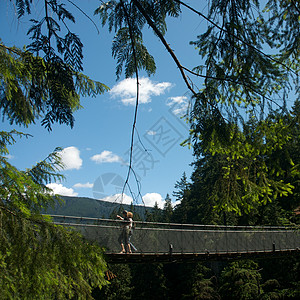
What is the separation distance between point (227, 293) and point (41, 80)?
1683 centimetres

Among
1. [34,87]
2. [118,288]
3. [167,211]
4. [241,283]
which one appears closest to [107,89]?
[34,87]

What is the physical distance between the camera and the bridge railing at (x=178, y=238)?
585cm

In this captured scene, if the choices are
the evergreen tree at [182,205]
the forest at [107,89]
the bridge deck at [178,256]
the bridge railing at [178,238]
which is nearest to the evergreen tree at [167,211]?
the evergreen tree at [182,205]

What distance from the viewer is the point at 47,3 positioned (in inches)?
87.6

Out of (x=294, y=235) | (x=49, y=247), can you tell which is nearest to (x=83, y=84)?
(x=49, y=247)

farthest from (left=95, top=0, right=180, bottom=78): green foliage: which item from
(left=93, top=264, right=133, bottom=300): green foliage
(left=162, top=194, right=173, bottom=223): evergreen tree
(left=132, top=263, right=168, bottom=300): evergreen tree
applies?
(left=162, top=194, right=173, bottom=223): evergreen tree

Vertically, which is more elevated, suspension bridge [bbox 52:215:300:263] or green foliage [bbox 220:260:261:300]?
suspension bridge [bbox 52:215:300:263]

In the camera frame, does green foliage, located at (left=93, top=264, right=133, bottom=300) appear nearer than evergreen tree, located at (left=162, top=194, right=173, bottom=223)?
Yes

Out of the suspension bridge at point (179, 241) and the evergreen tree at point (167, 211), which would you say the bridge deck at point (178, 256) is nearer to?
the suspension bridge at point (179, 241)

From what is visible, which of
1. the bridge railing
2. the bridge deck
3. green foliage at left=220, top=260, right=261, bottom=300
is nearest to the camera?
the bridge railing

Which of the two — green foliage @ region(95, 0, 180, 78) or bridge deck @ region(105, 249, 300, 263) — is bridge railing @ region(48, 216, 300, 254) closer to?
bridge deck @ region(105, 249, 300, 263)

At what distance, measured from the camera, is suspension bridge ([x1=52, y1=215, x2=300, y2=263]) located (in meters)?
5.87

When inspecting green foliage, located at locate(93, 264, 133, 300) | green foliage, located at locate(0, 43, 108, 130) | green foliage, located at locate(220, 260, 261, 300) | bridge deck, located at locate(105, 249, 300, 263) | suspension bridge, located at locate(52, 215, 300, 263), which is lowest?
green foliage, located at locate(93, 264, 133, 300)

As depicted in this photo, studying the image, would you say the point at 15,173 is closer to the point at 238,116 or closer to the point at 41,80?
the point at 41,80
